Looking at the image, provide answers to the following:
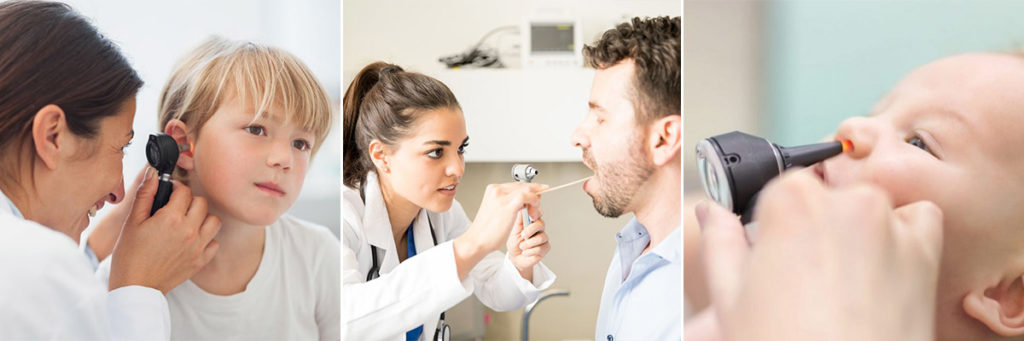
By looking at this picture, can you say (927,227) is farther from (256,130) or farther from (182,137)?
(182,137)

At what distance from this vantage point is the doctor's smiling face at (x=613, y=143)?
2428mm

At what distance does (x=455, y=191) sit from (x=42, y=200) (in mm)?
1191

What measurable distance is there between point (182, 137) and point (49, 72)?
0.40 meters

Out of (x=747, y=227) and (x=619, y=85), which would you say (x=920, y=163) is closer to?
(x=747, y=227)

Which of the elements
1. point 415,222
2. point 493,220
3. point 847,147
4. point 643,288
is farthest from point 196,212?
point 847,147

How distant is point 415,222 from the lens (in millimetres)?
2516

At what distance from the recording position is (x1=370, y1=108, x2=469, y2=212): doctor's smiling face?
247 cm

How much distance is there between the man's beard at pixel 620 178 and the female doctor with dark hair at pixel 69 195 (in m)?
1.23

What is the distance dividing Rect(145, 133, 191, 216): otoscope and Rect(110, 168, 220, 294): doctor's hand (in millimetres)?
15

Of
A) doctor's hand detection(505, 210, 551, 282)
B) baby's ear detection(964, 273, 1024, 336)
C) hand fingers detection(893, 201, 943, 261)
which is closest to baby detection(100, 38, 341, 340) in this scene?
doctor's hand detection(505, 210, 551, 282)

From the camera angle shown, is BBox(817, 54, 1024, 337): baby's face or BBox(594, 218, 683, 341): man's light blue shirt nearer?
BBox(817, 54, 1024, 337): baby's face

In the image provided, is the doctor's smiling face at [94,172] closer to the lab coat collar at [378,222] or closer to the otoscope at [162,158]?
the otoscope at [162,158]

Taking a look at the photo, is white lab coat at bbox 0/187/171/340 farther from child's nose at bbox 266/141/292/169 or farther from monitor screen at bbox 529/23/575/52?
monitor screen at bbox 529/23/575/52

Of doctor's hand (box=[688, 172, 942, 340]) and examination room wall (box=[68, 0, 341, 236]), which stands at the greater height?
examination room wall (box=[68, 0, 341, 236])
